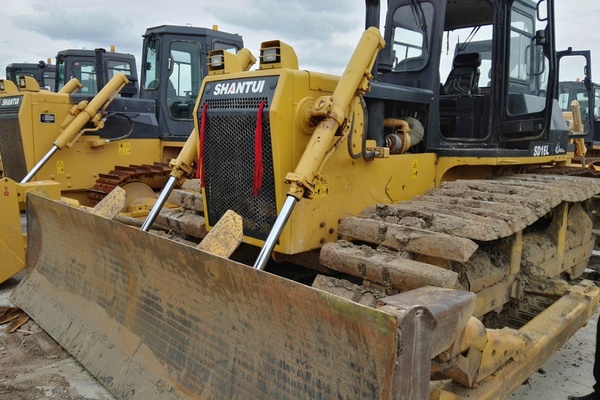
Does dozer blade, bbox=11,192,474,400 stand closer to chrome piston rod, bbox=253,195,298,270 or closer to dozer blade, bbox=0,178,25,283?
chrome piston rod, bbox=253,195,298,270

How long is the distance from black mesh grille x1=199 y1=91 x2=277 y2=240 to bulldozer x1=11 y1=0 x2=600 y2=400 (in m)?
0.01

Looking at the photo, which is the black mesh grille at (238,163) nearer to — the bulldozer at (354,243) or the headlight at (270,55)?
the bulldozer at (354,243)

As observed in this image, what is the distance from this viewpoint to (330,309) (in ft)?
6.88

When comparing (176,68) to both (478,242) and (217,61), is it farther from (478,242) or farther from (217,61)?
(478,242)

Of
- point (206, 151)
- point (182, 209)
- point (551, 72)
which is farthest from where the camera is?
point (551, 72)

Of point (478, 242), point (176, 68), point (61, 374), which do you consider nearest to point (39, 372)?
point (61, 374)

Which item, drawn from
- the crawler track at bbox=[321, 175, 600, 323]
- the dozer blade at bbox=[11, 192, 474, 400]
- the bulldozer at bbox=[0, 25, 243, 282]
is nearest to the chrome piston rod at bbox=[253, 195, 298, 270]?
the dozer blade at bbox=[11, 192, 474, 400]

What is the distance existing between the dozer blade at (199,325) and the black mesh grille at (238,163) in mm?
695

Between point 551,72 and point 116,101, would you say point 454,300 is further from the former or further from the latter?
point 116,101

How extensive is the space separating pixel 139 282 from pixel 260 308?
1.19 metres

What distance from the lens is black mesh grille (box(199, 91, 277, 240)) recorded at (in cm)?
334

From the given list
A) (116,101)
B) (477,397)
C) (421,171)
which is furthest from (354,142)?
(116,101)

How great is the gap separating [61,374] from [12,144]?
4.82 m

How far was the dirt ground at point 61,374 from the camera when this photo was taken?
331 cm
